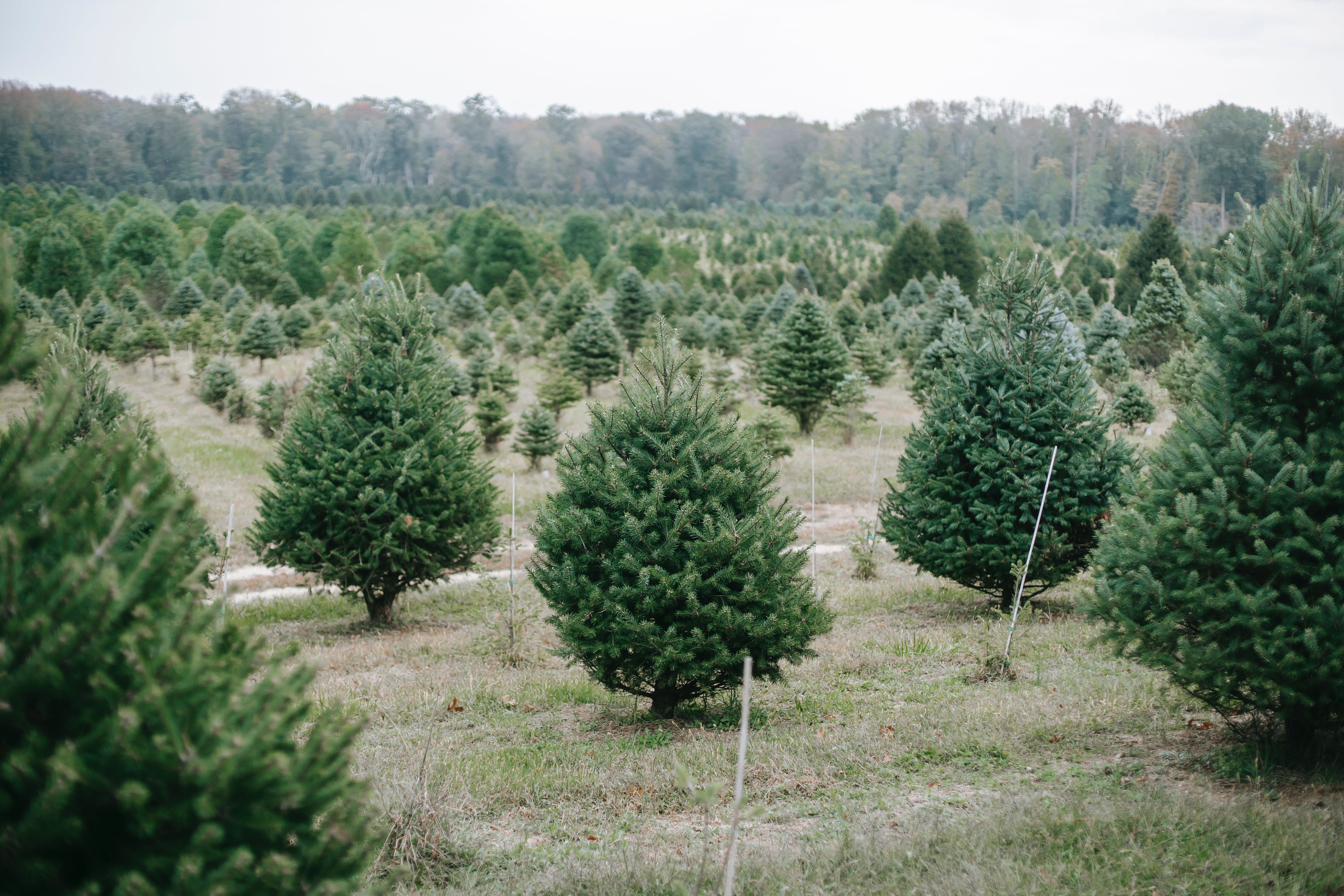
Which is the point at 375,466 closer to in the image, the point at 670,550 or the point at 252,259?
the point at 670,550

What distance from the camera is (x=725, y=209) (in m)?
88.4

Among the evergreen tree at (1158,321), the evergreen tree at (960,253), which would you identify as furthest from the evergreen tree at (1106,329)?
the evergreen tree at (960,253)

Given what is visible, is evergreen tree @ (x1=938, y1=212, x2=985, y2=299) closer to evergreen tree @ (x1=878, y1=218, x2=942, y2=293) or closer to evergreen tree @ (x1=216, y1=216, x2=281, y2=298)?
evergreen tree @ (x1=878, y1=218, x2=942, y2=293)

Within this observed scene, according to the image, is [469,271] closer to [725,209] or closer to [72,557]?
[725,209]

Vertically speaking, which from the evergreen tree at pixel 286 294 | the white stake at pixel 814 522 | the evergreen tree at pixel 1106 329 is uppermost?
the evergreen tree at pixel 286 294

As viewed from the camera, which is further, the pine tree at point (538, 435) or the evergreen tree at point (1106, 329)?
the evergreen tree at point (1106, 329)

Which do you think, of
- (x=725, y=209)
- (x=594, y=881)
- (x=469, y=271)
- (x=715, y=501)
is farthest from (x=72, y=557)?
(x=725, y=209)

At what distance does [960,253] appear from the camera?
5012 centimetres

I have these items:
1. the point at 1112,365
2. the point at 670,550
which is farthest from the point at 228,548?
the point at 1112,365

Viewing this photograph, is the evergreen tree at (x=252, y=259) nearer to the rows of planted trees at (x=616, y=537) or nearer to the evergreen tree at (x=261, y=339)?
the evergreen tree at (x=261, y=339)

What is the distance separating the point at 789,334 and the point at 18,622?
2523 cm

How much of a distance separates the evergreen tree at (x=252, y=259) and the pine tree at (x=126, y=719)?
5251 centimetres

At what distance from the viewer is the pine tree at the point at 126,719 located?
201 cm

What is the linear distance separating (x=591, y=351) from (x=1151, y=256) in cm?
2641
